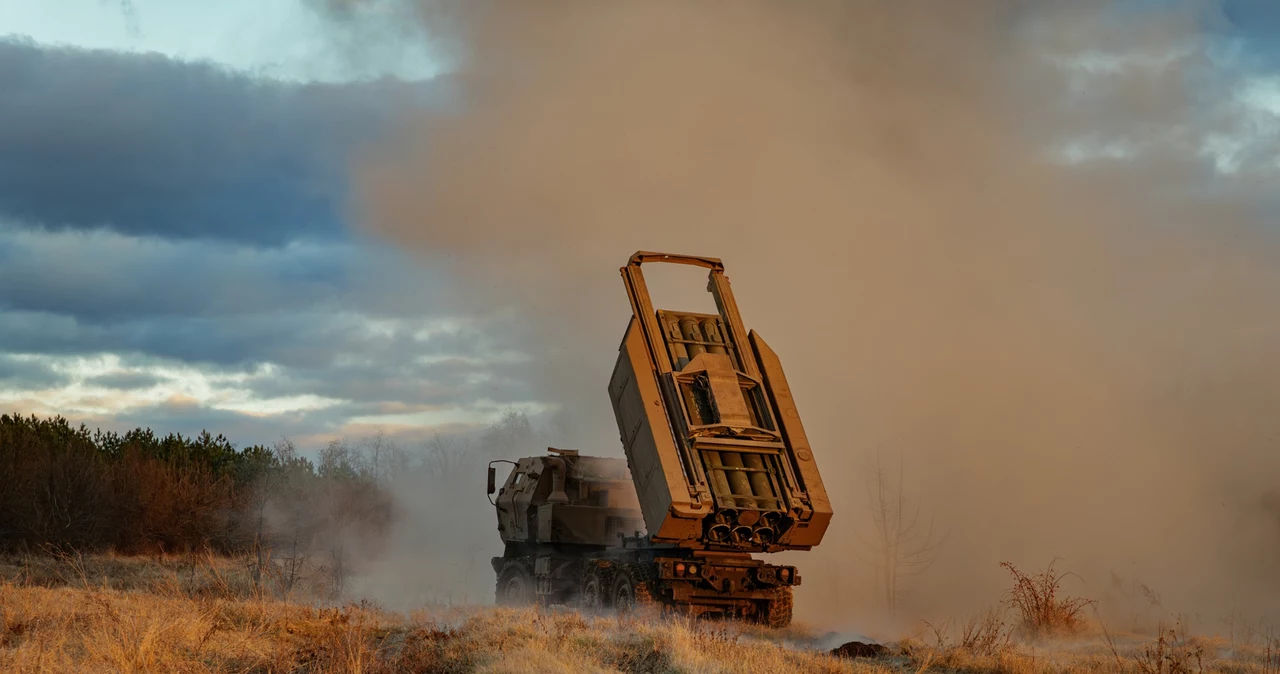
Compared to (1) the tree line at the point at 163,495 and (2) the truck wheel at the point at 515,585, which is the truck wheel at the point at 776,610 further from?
(1) the tree line at the point at 163,495

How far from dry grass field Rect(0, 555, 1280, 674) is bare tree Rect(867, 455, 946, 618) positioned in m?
20.6

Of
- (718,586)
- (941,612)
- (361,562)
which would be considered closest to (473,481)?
(361,562)

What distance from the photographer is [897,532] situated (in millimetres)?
36656

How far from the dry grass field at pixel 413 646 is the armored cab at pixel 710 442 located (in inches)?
57.2

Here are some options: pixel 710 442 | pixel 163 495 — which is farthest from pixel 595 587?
pixel 163 495

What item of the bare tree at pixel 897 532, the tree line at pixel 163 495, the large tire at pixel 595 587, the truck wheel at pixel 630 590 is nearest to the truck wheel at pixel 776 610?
the truck wheel at pixel 630 590

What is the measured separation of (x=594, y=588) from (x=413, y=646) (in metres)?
6.72

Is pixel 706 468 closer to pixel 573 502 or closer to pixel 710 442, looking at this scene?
pixel 710 442

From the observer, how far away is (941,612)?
1324 inches

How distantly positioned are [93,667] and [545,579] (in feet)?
35.5

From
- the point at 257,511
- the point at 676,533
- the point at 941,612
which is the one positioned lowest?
the point at 941,612

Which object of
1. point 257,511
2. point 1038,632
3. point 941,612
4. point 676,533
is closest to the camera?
point 676,533

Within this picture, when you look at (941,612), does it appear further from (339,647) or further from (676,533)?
(339,647)

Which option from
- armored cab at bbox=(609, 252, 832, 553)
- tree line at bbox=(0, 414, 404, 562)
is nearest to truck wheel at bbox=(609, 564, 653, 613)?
armored cab at bbox=(609, 252, 832, 553)
